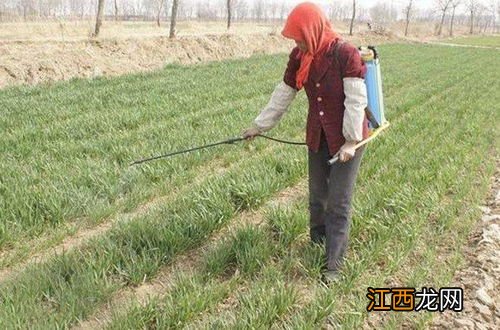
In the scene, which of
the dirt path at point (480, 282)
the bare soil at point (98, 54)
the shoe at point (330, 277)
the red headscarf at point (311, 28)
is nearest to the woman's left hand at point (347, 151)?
the red headscarf at point (311, 28)

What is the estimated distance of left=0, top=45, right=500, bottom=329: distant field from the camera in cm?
292

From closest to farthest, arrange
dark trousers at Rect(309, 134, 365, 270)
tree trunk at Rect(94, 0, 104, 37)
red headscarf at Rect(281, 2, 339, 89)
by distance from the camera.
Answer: red headscarf at Rect(281, 2, 339, 89), dark trousers at Rect(309, 134, 365, 270), tree trunk at Rect(94, 0, 104, 37)

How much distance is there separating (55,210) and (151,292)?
1.61 m

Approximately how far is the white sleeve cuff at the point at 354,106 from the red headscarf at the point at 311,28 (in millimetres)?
270

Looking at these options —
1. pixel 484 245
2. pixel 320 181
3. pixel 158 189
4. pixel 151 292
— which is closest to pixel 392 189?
pixel 484 245

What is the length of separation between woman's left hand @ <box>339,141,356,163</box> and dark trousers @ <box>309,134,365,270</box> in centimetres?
17

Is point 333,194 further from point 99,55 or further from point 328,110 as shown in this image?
point 99,55

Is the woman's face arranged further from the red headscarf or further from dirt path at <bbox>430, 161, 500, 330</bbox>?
dirt path at <bbox>430, 161, 500, 330</bbox>

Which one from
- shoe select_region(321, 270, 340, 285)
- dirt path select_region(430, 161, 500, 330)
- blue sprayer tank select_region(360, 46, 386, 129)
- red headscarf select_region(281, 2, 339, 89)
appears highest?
red headscarf select_region(281, 2, 339, 89)

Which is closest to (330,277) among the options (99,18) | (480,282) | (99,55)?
(480,282)

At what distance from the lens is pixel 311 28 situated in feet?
9.20

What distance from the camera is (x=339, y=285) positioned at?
319 centimetres

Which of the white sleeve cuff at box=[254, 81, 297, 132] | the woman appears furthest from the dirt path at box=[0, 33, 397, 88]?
the woman

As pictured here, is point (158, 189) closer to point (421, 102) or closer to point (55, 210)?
point (55, 210)
